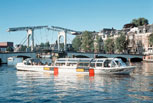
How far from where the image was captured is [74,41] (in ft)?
565

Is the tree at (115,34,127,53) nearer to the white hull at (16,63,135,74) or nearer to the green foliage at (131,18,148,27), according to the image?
the green foliage at (131,18,148,27)

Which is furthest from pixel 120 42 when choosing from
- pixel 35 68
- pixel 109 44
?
pixel 35 68

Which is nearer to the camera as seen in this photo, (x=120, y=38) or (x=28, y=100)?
(x=28, y=100)

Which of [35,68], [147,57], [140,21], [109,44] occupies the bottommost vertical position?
[35,68]

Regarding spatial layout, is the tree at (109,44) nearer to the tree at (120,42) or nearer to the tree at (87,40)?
the tree at (120,42)

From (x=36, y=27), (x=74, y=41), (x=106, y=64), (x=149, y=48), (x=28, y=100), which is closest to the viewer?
(x=28, y=100)

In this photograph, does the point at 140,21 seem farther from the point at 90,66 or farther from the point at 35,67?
the point at 90,66

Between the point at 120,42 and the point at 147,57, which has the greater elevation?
the point at 120,42

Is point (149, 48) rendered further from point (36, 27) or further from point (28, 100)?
point (28, 100)

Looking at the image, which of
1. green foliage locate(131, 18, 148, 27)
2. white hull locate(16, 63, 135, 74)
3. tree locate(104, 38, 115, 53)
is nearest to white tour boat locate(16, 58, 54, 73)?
white hull locate(16, 63, 135, 74)

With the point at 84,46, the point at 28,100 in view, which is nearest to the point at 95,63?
the point at 28,100

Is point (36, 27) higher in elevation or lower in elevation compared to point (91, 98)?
higher

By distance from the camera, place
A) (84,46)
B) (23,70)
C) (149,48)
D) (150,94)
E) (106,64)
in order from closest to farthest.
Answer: (150,94) → (106,64) → (23,70) → (149,48) → (84,46)

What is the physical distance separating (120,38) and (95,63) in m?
87.5
